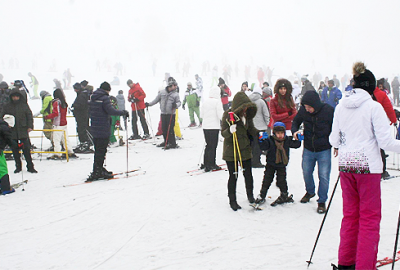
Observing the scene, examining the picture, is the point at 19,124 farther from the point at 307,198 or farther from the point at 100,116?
the point at 307,198

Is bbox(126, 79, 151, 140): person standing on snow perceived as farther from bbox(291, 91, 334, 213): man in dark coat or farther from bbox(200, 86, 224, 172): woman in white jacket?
bbox(291, 91, 334, 213): man in dark coat

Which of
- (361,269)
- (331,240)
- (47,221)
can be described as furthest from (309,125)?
(47,221)

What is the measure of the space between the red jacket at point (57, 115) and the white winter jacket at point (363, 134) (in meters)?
8.26

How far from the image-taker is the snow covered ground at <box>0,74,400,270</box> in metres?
3.78

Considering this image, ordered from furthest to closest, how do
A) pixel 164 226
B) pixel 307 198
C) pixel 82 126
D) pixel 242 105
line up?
1. pixel 82 126
2. pixel 307 198
3. pixel 242 105
4. pixel 164 226

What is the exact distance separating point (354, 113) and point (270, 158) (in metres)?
2.30

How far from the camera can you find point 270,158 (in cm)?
534

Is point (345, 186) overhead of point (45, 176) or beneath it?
overhead

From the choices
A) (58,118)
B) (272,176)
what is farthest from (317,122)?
(58,118)

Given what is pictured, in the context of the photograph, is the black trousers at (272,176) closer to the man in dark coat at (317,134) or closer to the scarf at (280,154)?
the scarf at (280,154)

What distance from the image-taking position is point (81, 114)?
1058cm

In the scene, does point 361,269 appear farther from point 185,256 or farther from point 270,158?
point 270,158

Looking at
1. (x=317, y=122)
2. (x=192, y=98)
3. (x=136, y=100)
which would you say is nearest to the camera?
(x=317, y=122)

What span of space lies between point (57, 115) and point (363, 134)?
8.49 meters
